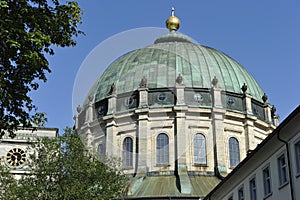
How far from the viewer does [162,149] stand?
51.1m

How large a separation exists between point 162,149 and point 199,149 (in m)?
3.51

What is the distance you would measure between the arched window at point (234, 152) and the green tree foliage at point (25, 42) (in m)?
37.2

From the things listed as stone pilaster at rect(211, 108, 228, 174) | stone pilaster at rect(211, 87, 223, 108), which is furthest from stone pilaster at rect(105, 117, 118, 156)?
stone pilaster at rect(211, 87, 223, 108)

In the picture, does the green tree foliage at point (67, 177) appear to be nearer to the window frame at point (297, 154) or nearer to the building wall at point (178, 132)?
the window frame at point (297, 154)

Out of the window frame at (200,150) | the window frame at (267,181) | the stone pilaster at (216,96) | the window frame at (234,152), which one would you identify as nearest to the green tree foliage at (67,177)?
the window frame at (267,181)

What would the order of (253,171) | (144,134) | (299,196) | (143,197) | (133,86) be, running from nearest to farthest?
(299,196)
(253,171)
(143,197)
(144,134)
(133,86)

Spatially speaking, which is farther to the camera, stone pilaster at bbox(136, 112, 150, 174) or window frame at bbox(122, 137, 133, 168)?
window frame at bbox(122, 137, 133, 168)

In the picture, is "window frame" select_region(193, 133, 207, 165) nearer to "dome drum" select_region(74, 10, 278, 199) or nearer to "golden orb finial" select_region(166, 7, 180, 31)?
"dome drum" select_region(74, 10, 278, 199)

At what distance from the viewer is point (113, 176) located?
102ft

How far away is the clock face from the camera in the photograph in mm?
48531

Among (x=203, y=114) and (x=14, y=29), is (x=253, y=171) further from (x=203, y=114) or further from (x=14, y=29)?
(x=203, y=114)

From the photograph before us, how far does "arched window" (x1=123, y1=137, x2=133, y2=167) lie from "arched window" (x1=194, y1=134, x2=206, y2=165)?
6195 millimetres

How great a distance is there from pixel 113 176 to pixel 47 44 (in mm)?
17329

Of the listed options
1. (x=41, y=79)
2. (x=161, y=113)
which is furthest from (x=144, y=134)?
(x=41, y=79)
